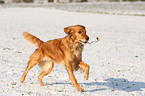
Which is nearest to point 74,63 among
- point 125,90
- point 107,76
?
point 125,90

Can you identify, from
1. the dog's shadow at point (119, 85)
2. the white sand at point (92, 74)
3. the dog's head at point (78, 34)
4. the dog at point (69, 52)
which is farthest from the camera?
the dog's shadow at point (119, 85)

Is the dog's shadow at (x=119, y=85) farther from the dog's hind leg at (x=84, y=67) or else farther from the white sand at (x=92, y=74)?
the dog's hind leg at (x=84, y=67)

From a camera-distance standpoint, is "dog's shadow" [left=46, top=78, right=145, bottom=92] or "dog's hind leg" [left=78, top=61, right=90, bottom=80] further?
"dog's shadow" [left=46, top=78, right=145, bottom=92]

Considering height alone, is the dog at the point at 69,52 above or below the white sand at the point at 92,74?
above

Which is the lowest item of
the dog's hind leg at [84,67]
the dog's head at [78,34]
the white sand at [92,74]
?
the white sand at [92,74]

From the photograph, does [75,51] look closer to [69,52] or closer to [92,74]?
[69,52]

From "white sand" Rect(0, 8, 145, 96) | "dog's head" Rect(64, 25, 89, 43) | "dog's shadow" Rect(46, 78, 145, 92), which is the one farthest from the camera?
"dog's shadow" Rect(46, 78, 145, 92)

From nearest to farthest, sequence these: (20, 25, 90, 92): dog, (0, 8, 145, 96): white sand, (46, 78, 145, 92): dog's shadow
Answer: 1. (20, 25, 90, 92): dog
2. (0, 8, 145, 96): white sand
3. (46, 78, 145, 92): dog's shadow

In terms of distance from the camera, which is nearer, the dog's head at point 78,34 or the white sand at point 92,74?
the dog's head at point 78,34

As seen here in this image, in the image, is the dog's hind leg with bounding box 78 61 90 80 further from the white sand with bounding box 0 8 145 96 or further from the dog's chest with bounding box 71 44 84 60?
the white sand with bounding box 0 8 145 96

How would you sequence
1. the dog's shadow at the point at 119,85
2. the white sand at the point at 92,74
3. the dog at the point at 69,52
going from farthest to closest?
the dog's shadow at the point at 119,85, the white sand at the point at 92,74, the dog at the point at 69,52

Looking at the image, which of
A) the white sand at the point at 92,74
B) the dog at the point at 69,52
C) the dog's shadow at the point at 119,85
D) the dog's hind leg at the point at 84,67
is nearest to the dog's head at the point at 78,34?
the dog at the point at 69,52

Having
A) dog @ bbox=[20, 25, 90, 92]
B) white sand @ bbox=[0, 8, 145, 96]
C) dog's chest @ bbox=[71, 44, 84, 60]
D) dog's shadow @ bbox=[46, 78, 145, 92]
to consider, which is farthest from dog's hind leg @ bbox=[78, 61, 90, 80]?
dog's shadow @ bbox=[46, 78, 145, 92]

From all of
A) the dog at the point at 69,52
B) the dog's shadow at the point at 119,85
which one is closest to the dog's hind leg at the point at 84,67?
Answer: the dog at the point at 69,52
